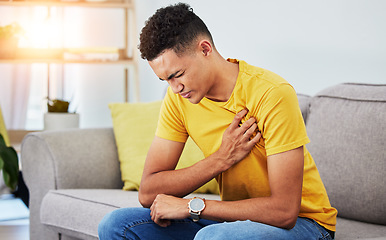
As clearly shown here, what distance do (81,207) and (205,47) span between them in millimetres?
898

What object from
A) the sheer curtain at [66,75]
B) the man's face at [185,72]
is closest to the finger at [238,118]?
the man's face at [185,72]

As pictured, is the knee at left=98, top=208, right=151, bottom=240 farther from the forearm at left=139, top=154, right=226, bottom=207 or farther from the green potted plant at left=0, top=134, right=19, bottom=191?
the green potted plant at left=0, top=134, right=19, bottom=191

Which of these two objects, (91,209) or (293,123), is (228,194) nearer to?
(293,123)

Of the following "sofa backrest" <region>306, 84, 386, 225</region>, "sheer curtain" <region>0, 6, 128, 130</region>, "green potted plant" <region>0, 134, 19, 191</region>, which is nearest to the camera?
"sofa backrest" <region>306, 84, 386, 225</region>

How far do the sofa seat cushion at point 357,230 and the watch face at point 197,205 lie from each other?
0.43m

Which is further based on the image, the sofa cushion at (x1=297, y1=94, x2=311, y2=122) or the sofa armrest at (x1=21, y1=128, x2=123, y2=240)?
the sofa armrest at (x1=21, y1=128, x2=123, y2=240)

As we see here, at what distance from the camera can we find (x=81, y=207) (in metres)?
1.92

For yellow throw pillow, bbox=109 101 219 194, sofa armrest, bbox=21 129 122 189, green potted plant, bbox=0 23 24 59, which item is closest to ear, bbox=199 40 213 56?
yellow throw pillow, bbox=109 101 219 194

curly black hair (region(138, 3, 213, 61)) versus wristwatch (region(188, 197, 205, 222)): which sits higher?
curly black hair (region(138, 3, 213, 61))

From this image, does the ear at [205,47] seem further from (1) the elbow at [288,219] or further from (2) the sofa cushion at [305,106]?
(2) the sofa cushion at [305,106]

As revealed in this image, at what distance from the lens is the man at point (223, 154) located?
3.96 feet

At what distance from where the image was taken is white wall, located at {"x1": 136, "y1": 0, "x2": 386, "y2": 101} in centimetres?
203

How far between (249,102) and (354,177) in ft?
1.84

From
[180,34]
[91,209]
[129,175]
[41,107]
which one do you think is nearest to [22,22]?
[41,107]
